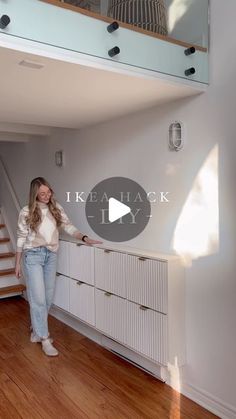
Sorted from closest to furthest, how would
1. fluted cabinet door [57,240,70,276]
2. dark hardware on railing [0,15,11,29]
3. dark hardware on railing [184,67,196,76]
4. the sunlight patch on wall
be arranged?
dark hardware on railing [0,15,11,29], dark hardware on railing [184,67,196,76], the sunlight patch on wall, fluted cabinet door [57,240,70,276]

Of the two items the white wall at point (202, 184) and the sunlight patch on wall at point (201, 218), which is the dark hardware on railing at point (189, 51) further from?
the sunlight patch on wall at point (201, 218)

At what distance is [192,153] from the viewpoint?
2174 millimetres

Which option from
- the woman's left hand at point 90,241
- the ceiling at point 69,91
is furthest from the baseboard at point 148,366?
the ceiling at point 69,91

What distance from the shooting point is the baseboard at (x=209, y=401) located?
202cm

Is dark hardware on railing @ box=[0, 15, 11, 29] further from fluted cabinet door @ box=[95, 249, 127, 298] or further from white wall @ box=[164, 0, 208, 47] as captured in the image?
fluted cabinet door @ box=[95, 249, 127, 298]

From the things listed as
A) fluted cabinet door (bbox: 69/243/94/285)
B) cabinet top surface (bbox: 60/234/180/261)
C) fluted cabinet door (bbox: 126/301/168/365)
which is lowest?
fluted cabinet door (bbox: 126/301/168/365)

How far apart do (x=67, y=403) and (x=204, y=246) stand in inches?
53.1

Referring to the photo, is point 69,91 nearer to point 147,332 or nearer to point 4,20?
point 4,20

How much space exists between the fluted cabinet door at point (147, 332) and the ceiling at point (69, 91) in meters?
1.44

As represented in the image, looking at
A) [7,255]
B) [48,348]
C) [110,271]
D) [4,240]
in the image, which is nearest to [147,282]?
[110,271]

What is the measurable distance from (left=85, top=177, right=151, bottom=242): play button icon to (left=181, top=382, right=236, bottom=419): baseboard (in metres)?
1.15

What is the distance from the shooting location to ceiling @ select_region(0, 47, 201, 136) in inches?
63.1

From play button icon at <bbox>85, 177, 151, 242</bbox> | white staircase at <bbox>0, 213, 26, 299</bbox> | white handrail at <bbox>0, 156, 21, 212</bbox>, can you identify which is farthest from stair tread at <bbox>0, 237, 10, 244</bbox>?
play button icon at <bbox>85, 177, 151, 242</bbox>

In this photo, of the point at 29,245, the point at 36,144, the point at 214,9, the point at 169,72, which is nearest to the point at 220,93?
the point at 169,72
